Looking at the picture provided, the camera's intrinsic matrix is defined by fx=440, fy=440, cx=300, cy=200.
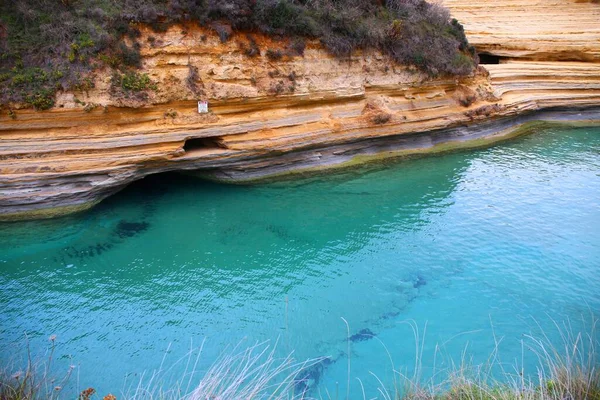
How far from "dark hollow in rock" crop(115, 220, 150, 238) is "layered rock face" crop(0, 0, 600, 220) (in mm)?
1184

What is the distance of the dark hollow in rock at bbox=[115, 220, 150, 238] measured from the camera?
11.4 metres

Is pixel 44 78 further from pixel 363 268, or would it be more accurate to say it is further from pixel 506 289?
pixel 506 289

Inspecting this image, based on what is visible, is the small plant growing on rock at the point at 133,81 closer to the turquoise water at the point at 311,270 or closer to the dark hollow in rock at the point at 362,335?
the turquoise water at the point at 311,270

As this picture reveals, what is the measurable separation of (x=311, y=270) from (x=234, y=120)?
554cm

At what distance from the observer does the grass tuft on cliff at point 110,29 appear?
11.1 meters

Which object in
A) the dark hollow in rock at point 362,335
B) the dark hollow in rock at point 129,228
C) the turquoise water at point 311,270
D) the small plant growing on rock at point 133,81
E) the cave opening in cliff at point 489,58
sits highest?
the cave opening in cliff at point 489,58

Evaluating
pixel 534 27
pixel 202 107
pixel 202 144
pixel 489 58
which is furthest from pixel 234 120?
pixel 534 27

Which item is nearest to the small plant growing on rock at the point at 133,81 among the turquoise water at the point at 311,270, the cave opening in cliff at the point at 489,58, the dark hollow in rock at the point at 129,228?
the turquoise water at the point at 311,270

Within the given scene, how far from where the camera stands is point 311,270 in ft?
32.8

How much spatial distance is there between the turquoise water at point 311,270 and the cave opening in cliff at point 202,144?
135cm

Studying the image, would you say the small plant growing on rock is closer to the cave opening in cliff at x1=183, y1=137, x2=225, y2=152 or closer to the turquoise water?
the cave opening in cliff at x1=183, y1=137, x2=225, y2=152

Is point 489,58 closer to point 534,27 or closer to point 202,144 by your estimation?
point 534,27

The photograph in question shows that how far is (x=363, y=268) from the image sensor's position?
1007 centimetres

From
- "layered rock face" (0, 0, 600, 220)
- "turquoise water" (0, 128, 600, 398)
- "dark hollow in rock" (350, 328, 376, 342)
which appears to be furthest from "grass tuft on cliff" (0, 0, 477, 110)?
"dark hollow in rock" (350, 328, 376, 342)
